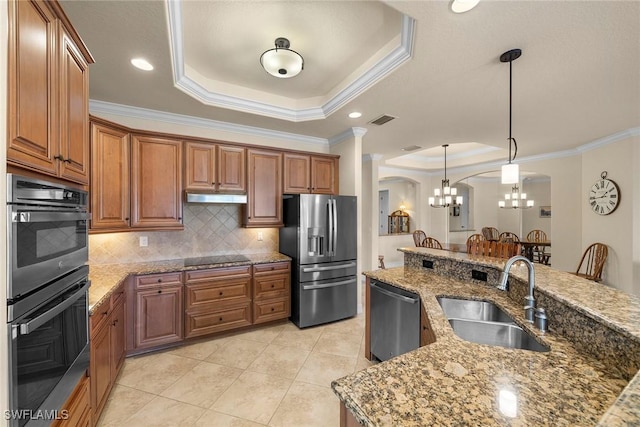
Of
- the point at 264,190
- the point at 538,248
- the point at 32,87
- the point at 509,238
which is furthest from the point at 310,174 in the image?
the point at 538,248

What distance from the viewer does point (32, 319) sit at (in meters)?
0.99

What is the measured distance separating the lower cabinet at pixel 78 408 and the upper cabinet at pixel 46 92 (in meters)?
1.11

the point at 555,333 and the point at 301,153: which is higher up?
the point at 301,153

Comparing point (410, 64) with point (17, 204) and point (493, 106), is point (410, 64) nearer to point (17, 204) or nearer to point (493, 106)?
point (493, 106)

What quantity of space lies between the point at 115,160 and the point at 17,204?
2.01 meters

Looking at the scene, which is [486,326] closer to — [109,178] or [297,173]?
[297,173]

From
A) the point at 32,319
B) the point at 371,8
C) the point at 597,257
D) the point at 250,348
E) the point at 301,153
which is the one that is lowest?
the point at 250,348

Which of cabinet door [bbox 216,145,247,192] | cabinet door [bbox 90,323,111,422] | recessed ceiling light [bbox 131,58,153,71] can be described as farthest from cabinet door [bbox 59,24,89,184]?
cabinet door [bbox 216,145,247,192]

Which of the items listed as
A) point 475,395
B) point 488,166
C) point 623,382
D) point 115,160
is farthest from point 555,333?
point 488,166

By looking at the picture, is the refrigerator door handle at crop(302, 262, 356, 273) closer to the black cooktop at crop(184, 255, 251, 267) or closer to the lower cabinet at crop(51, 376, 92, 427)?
the black cooktop at crop(184, 255, 251, 267)

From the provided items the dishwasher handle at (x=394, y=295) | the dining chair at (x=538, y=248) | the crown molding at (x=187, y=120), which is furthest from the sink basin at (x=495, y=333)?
the dining chair at (x=538, y=248)

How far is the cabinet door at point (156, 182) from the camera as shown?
2.84 m

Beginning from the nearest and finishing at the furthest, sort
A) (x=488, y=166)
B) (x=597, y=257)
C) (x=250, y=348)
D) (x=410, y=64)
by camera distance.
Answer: (x=410, y=64)
(x=250, y=348)
(x=597, y=257)
(x=488, y=166)

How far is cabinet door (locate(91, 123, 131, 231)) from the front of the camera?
246 centimetres
